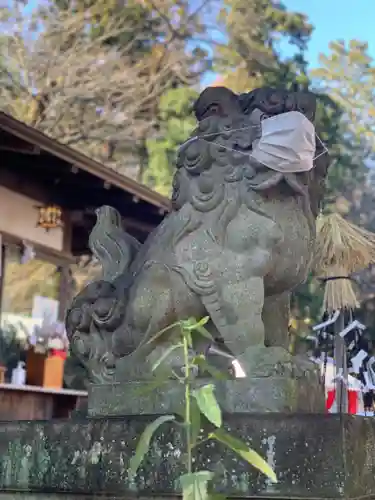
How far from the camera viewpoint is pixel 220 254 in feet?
8.77

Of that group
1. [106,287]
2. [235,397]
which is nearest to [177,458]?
[235,397]

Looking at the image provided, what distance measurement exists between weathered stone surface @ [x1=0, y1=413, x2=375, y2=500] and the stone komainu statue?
0.33 metres

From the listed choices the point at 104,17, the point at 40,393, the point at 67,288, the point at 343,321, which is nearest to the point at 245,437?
the point at 343,321

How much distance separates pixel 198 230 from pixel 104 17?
43.3ft

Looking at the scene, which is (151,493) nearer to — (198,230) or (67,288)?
(198,230)

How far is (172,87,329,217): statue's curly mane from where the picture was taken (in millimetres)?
2730

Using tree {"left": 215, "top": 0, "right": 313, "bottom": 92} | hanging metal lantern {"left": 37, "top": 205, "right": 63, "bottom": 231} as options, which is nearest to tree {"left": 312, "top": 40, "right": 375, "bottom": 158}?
tree {"left": 215, "top": 0, "right": 313, "bottom": 92}

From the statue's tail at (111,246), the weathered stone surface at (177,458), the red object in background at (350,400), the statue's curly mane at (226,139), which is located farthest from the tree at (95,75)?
the weathered stone surface at (177,458)

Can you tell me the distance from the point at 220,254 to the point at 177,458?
815 millimetres

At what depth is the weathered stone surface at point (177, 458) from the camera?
2047 millimetres

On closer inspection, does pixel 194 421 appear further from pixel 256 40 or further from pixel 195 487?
pixel 256 40

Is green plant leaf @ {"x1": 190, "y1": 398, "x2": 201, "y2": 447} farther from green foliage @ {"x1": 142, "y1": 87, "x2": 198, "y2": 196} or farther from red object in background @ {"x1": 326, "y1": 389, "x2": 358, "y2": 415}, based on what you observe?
green foliage @ {"x1": 142, "y1": 87, "x2": 198, "y2": 196}

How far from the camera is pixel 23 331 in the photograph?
830 cm

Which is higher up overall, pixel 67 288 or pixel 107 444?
pixel 67 288
